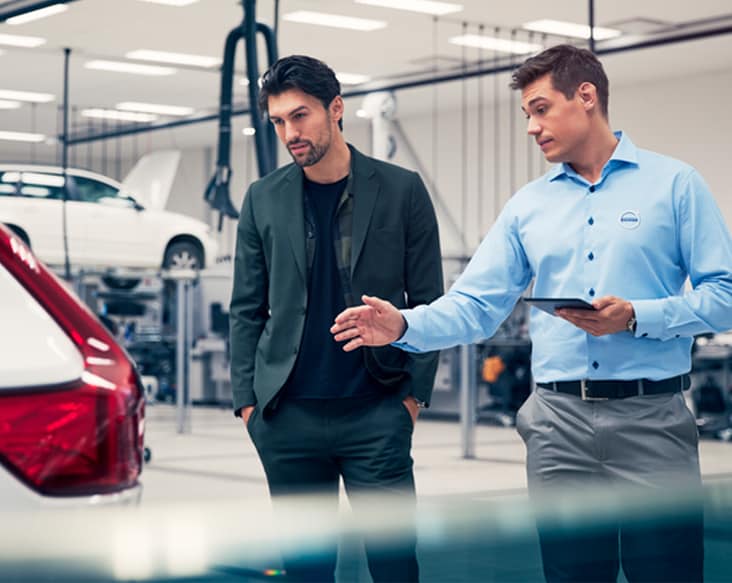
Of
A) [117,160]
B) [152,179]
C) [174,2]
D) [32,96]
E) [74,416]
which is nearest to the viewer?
[74,416]

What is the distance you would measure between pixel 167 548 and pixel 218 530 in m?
0.05

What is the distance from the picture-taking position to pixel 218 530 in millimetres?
895

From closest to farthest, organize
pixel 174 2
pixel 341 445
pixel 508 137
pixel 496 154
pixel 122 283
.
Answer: pixel 341 445, pixel 174 2, pixel 122 283, pixel 508 137, pixel 496 154

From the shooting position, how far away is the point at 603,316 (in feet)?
6.37

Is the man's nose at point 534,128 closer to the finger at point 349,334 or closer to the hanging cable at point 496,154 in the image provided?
the finger at point 349,334

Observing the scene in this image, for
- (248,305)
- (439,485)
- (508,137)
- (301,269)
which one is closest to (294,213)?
(301,269)

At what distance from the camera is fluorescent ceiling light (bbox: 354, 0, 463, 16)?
1091cm

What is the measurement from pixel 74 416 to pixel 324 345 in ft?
4.31

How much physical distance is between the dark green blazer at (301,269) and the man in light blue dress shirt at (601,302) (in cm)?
31

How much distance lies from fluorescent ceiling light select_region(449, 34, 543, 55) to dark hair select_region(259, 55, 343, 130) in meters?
9.92

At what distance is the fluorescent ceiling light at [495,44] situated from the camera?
1232 centimetres

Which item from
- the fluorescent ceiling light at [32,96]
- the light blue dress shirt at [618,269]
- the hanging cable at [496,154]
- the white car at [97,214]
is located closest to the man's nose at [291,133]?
the light blue dress shirt at [618,269]

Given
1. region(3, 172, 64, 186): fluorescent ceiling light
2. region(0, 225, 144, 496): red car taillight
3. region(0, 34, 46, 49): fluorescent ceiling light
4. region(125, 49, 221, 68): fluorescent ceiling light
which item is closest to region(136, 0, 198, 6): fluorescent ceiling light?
region(0, 34, 46, 49): fluorescent ceiling light

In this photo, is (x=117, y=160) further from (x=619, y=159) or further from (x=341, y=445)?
(x=619, y=159)
